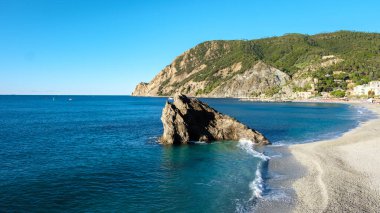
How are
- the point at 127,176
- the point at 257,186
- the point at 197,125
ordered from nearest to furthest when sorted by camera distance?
the point at 257,186 < the point at 127,176 < the point at 197,125

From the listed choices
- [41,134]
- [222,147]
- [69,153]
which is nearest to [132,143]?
[69,153]

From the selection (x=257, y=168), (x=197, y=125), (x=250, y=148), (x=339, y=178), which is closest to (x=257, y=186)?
(x=257, y=168)

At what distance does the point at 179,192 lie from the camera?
2689cm

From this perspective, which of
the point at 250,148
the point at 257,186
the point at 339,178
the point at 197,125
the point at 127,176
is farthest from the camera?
the point at 197,125

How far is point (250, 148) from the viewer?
46094 mm

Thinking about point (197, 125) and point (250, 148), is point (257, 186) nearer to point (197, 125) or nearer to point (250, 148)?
point (250, 148)

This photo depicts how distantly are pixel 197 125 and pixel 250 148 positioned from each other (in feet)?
36.3

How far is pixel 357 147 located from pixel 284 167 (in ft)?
49.4

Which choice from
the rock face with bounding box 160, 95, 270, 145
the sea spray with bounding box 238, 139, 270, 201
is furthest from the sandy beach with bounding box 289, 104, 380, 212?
the rock face with bounding box 160, 95, 270, 145

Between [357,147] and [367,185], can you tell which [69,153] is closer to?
[367,185]

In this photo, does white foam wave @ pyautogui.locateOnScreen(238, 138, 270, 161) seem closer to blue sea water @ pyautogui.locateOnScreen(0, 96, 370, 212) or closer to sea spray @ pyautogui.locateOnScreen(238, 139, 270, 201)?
sea spray @ pyautogui.locateOnScreen(238, 139, 270, 201)

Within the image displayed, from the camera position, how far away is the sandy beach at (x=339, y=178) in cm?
2334

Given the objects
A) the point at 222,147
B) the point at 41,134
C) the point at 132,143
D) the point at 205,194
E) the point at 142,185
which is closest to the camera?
the point at 205,194

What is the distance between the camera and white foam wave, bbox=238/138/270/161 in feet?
133
